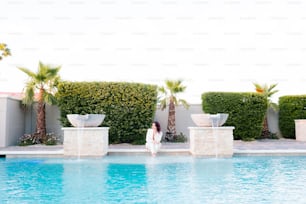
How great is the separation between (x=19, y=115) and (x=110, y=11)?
8.30 metres

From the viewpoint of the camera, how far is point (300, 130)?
14922 millimetres

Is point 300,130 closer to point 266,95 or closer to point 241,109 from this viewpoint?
point 266,95

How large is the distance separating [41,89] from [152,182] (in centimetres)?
916

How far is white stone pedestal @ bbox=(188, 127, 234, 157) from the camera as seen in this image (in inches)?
376

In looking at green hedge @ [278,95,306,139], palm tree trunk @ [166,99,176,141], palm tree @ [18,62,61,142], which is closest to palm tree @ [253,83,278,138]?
green hedge @ [278,95,306,139]

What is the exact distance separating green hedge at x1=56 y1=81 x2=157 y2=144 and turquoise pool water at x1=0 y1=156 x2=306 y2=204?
491 cm

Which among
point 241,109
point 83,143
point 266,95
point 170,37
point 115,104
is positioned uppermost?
point 170,37

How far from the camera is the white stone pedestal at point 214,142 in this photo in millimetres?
9547

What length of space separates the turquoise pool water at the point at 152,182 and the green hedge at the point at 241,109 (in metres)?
6.19

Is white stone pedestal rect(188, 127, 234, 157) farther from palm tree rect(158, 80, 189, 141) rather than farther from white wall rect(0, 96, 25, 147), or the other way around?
white wall rect(0, 96, 25, 147)

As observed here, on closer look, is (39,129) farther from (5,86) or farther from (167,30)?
(167,30)

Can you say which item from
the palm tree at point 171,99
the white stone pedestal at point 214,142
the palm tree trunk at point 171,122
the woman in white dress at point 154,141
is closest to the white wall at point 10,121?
the woman in white dress at point 154,141

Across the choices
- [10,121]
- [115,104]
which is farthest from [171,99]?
[10,121]

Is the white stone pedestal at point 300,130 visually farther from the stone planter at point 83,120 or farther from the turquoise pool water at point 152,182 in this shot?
the stone planter at point 83,120
